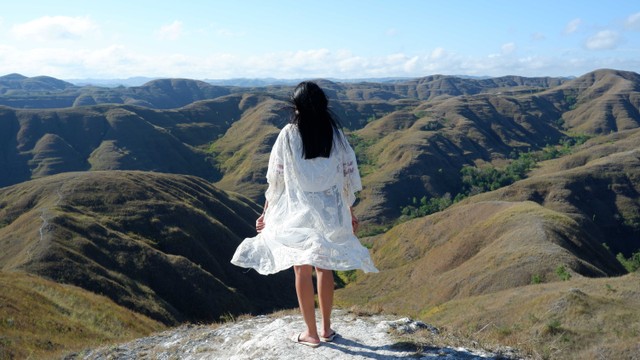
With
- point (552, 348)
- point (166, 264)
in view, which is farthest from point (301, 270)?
point (166, 264)

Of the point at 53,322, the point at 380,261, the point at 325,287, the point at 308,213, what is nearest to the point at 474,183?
the point at 380,261

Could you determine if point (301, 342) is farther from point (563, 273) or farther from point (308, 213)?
point (563, 273)

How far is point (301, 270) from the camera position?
8117mm

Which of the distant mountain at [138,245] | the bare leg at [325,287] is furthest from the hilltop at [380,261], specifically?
the bare leg at [325,287]

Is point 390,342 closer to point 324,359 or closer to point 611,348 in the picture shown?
point 324,359

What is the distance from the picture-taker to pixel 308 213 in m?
8.26

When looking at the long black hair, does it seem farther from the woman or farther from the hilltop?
the hilltop

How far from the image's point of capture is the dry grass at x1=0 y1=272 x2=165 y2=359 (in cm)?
1809

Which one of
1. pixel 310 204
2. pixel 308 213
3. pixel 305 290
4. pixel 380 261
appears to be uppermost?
pixel 310 204

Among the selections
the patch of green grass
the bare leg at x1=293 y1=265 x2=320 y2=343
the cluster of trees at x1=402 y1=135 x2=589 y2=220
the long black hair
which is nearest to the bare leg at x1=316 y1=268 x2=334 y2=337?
the bare leg at x1=293 y1=265 x2=320 y2=343

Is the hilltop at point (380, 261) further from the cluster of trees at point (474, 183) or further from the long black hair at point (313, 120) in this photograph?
the cluster of trees at point (474, 183)

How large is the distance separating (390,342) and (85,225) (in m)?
57.1

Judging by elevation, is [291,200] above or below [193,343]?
above

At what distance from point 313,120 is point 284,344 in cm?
423
